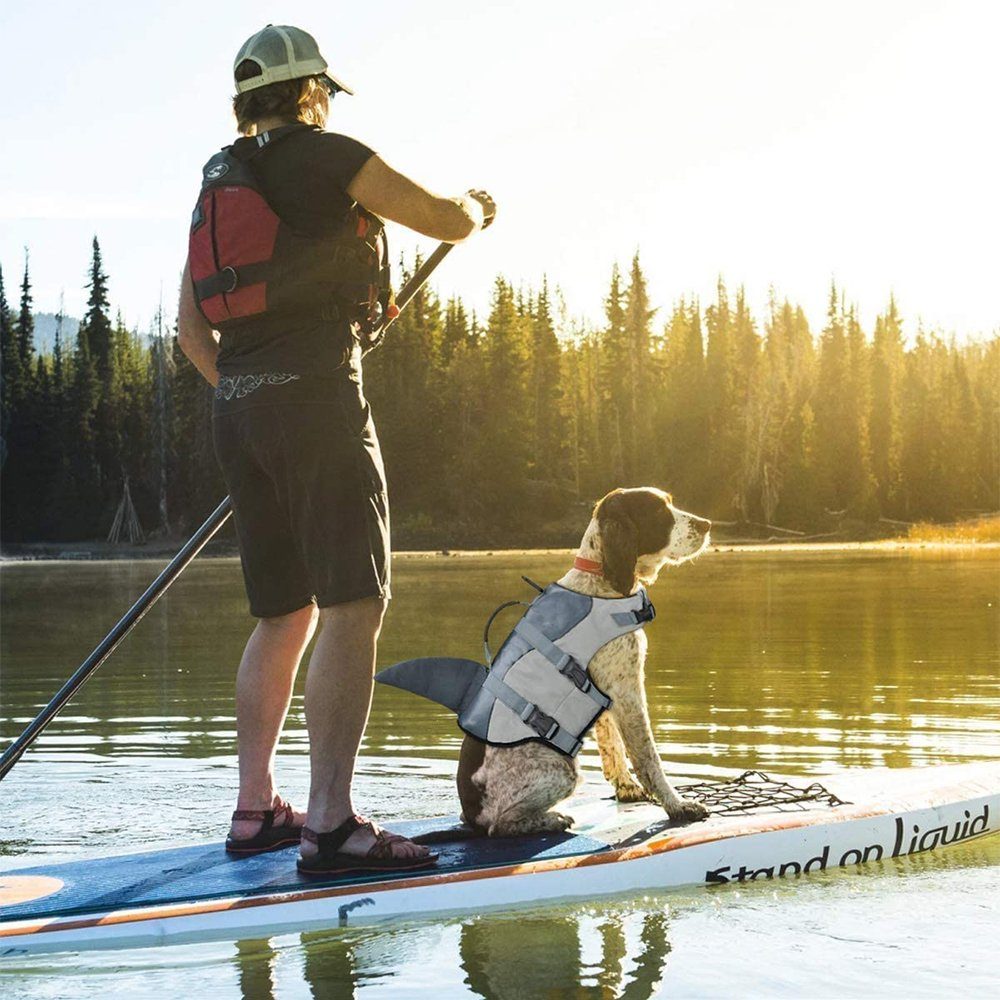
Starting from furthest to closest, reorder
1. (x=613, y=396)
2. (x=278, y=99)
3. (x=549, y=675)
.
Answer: (x=613, y=396), (x=549, y=675), (x=278, y=99)

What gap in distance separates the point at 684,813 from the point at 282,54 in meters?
3.04

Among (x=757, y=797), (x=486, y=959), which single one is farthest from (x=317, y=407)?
(x=757, y=797)

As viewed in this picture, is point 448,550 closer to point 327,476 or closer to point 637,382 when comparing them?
point 637,382

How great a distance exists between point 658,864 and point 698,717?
527 cm

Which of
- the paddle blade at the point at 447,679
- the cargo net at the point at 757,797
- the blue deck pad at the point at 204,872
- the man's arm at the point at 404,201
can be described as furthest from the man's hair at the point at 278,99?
the cargo net at the point at 757,797

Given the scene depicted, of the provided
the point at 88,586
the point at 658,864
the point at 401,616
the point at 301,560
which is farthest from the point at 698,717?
the point at 88,586

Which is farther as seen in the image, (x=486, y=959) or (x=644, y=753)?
(x=644, y=753)

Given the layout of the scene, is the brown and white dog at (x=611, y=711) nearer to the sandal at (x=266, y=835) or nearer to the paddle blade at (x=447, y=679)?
the paddle blade at (x=447, y=679)

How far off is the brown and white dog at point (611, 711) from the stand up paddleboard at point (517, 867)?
10cm

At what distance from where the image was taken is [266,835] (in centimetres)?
534

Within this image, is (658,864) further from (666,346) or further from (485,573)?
(666,346)

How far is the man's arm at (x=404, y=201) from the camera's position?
4559 mm

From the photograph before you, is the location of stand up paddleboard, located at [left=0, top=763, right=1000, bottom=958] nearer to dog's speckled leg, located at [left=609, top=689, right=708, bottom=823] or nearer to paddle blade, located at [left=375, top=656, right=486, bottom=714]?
dog's speckled leg, located at [left=609, top=689, right=708, bottom=823]

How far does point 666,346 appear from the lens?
111188 mm
